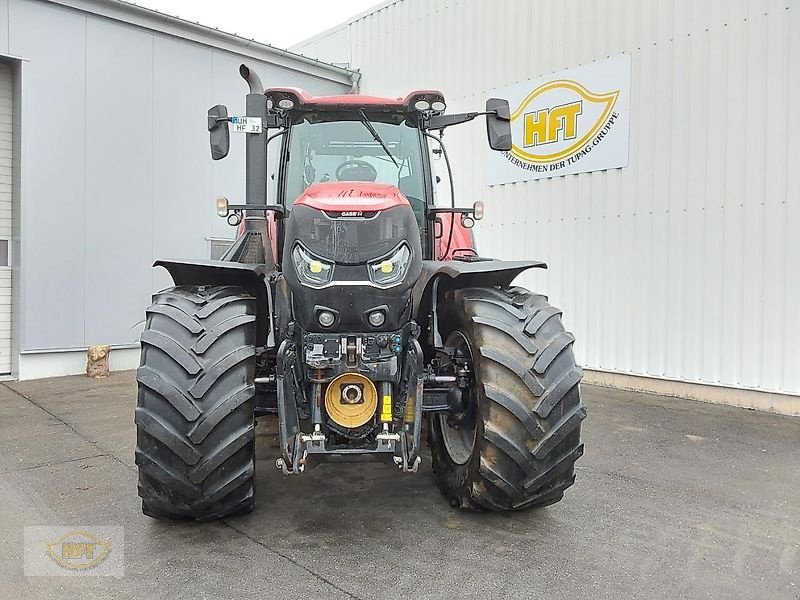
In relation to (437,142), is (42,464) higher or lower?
lower

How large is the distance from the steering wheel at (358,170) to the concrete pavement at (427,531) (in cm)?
195

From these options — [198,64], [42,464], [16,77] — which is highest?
[198,64]

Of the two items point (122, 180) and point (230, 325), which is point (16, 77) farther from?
point (230, 325)

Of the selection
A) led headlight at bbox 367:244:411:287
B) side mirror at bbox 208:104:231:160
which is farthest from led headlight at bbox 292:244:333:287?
side mirror at bbox 208:104:231:160

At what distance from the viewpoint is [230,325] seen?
3.04 meters

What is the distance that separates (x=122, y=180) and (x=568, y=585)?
783 centimetres

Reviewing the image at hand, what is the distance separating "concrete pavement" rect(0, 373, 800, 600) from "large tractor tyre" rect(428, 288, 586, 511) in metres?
0.29

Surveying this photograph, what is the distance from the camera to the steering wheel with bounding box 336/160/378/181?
13.1 feet

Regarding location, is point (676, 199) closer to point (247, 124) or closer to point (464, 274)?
point (464, 274)

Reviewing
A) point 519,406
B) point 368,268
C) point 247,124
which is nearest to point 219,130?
point 247,124

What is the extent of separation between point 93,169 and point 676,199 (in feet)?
23.7

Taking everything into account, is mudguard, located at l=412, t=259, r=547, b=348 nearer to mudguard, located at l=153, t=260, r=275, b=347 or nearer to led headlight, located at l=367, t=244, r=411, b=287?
led headlight, located at l=367, t=244, r=411, b=287

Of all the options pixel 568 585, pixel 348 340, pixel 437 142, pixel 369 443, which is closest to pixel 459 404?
pixel 369 443

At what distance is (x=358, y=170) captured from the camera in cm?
400
